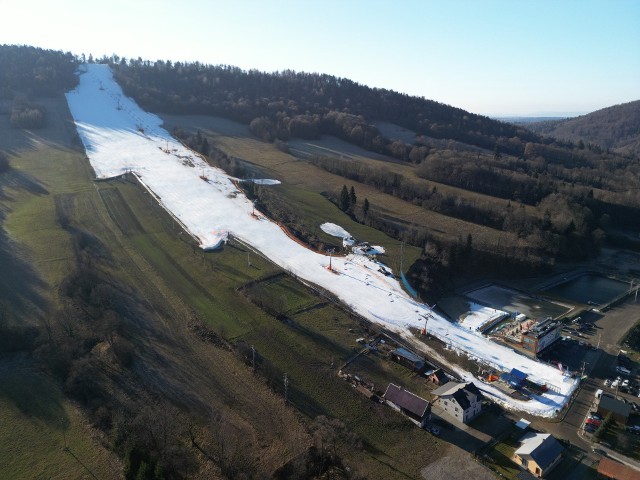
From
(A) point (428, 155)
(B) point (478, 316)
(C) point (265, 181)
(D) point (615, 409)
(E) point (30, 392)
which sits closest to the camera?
(E) point (30, 392)

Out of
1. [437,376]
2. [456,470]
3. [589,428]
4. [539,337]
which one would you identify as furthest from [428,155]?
[456,470]

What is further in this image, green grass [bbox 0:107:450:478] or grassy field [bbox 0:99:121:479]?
green grass [bbox 0:107:450:478]

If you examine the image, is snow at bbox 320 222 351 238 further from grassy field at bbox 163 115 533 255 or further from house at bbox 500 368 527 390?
house at bbox 500 368 527 390

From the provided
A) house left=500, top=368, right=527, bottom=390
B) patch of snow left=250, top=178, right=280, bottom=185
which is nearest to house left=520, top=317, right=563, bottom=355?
house left=500, top=368, right=527, bottom=390

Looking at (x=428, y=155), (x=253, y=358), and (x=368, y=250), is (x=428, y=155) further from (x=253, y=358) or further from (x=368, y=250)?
(x=253, y=358)

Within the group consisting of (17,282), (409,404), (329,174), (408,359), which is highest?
(329,174)

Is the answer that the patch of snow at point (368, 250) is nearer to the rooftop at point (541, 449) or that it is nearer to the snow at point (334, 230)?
the snow at point (334, 230)

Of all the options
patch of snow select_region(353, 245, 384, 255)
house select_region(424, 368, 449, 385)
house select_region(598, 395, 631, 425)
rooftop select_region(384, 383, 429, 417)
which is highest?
patch of snow select_region(353, 245, 384, 255)

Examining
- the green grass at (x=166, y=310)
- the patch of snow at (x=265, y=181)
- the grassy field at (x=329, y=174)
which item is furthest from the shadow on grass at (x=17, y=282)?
the patch of snow at (x=265, y=181)
